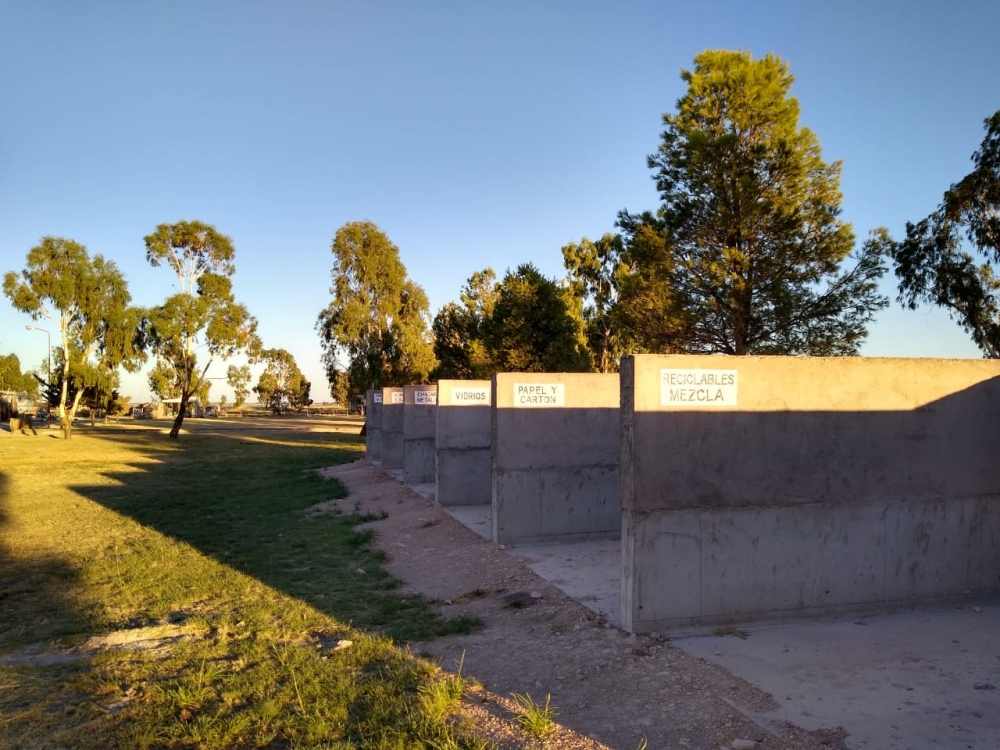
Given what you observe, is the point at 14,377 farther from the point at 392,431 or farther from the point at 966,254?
the point at 966,254

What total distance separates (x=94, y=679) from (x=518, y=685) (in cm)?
313

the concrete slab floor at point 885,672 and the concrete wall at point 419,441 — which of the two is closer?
the concrete slab floor at point 885,672

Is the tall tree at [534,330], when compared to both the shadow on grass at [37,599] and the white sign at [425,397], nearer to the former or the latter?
the white sign at [425,397]

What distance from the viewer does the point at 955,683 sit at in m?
4.85

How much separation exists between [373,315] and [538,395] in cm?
3008

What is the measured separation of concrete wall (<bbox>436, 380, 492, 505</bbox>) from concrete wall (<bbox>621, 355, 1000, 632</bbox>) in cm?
827

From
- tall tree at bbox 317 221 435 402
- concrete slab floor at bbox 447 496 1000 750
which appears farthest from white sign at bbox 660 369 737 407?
tall tree at bbox 317 221 435 402

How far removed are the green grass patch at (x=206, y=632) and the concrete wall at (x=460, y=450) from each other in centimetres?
196

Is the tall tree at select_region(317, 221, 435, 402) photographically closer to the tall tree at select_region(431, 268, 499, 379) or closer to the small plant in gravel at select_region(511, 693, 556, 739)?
the tall tree at select_region(431, 268, 499, 379)

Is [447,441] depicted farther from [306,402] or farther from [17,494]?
[306,402]

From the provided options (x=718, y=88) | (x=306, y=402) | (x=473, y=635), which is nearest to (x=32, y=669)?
(x=473, y=635)

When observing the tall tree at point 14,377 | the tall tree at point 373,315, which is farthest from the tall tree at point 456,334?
the tall tree at point 14,377

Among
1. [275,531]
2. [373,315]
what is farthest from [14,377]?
[275,531]

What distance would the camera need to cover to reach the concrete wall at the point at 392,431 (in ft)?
72.5
